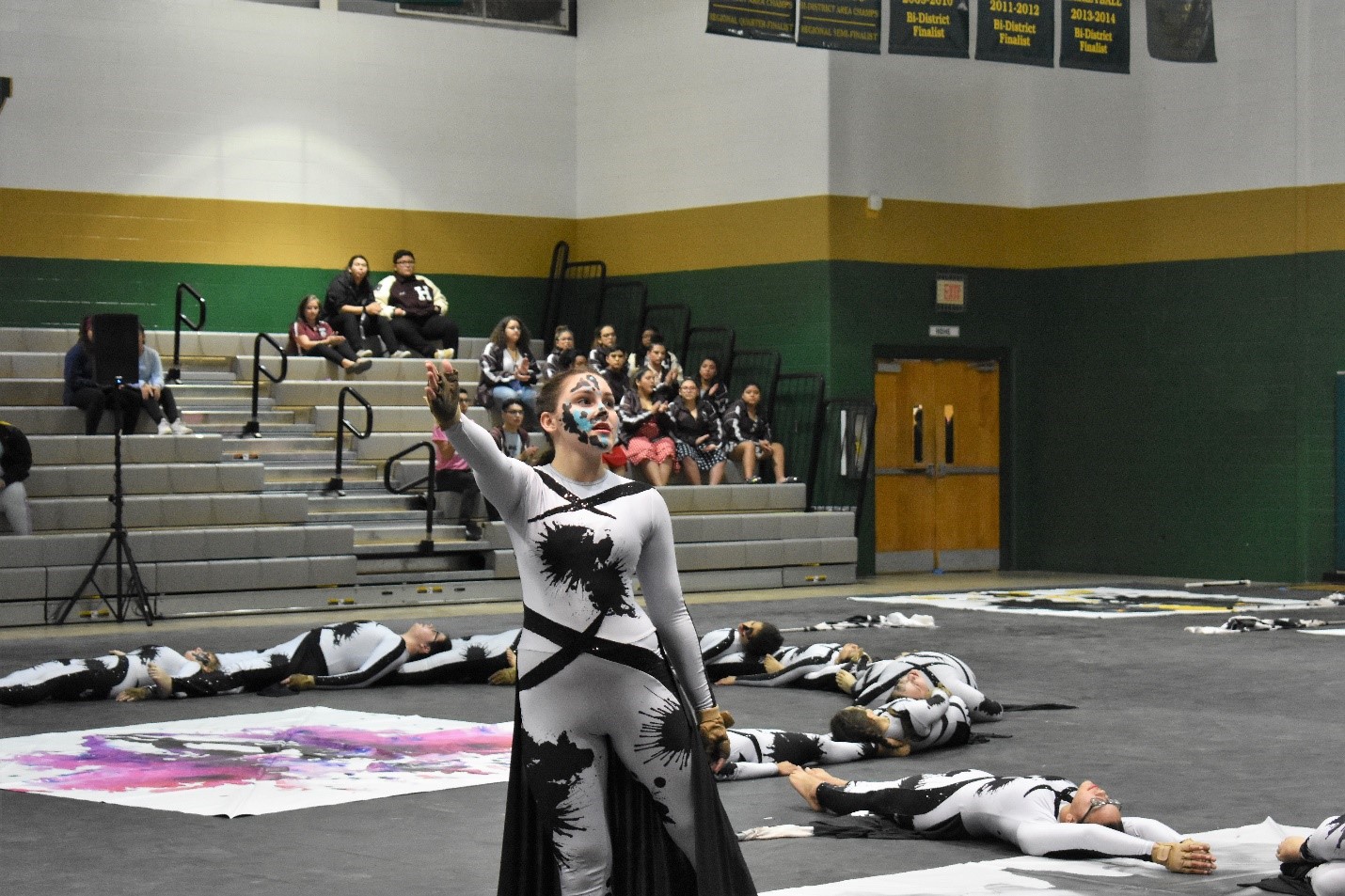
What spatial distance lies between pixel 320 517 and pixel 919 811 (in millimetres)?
10862

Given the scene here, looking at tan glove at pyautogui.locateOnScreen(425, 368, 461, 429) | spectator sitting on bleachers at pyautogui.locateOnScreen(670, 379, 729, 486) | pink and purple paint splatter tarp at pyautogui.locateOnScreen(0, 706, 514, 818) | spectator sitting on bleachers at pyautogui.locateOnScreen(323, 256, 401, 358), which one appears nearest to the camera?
tan glove at pyautogui.locateOnScreen(425, 368, 461, 429)

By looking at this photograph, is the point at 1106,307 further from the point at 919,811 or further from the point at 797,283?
the point at 919,811

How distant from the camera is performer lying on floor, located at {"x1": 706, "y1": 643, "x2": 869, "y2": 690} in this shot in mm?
10539

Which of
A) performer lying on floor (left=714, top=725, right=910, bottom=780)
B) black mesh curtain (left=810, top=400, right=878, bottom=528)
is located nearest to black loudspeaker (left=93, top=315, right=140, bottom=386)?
black mesh curtain (left=810, top=400, right=878, bottom=528)

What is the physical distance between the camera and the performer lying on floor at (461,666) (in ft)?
35.0

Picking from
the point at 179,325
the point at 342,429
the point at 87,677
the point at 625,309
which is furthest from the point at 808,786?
the point at 625,309

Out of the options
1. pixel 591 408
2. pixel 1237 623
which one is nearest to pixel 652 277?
pixel 1237 623

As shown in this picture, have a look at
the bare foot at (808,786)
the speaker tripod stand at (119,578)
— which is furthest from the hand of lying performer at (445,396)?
the speaker tripod stand at (119,578)

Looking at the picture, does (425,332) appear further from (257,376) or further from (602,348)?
(257,376)

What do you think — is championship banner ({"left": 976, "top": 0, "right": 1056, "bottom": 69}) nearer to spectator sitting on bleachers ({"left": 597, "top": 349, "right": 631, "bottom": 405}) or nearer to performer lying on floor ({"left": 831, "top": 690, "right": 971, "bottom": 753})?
spectator sitting on bleachers ({"left": 597, "top": 349, "right": 631, "bottom": 405})

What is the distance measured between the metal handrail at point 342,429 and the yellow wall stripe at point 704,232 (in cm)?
283

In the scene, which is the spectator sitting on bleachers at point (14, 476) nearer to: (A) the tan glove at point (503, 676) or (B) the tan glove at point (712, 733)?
(A) the tan glove at point (503, 676)

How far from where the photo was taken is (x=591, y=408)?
4.87 meters

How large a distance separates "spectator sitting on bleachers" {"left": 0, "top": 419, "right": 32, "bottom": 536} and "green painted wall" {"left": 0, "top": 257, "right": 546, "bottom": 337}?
14.0 feet
